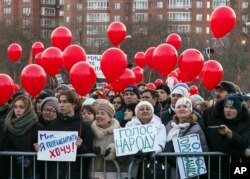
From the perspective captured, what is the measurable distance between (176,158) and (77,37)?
81167 mm

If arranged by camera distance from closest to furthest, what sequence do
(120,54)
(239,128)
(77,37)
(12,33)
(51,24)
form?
(239,128) < (120,54) < (12,33) < (77,37) < (51,24)

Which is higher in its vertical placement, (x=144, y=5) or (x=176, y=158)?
(x=144, y=5)

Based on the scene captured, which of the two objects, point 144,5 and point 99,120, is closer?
point 99,120

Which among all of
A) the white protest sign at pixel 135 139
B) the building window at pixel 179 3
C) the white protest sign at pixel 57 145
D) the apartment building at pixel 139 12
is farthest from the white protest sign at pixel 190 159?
the building window at pixel 179 3

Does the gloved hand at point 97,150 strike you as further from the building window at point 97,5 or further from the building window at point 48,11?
the building window at point 48,11

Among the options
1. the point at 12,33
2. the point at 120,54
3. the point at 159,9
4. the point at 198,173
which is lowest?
the point at 198,173

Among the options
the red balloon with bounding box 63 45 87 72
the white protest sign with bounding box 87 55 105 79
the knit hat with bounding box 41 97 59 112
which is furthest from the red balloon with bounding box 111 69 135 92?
the white protest sign with bounding box 87 55 105 79

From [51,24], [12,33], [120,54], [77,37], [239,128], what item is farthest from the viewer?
[51,24]

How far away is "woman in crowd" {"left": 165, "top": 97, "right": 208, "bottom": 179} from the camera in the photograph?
8180mm

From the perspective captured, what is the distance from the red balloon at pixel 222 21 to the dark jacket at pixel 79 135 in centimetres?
575

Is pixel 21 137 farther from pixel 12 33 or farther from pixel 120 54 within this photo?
pixel 12 33

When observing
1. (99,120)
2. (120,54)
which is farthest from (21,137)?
(120,54)

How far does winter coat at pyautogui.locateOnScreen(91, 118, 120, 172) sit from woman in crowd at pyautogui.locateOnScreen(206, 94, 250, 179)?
114 cm

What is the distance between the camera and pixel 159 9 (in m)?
100
